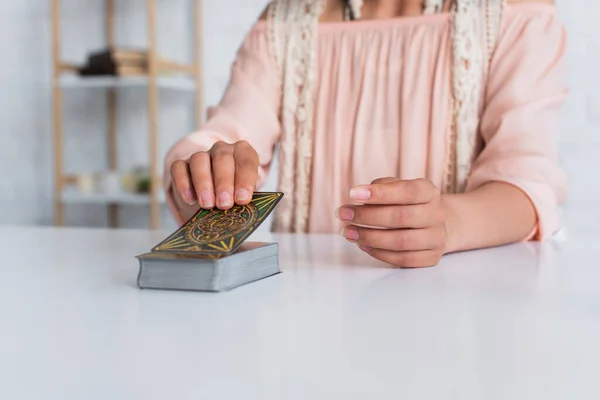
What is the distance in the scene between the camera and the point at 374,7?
1.32 m

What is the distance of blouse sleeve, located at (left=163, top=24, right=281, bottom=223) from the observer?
4.07 ft

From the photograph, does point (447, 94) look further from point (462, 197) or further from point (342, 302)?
point (342, 302)

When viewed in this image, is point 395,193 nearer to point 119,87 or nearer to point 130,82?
point 130,82

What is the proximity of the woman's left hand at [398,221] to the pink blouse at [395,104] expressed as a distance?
321 mm

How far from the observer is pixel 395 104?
48.8 inches

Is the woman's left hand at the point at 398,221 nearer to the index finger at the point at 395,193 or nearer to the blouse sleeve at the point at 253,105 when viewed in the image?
the index finger at the point at 395,193

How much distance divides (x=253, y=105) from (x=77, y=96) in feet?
6.63

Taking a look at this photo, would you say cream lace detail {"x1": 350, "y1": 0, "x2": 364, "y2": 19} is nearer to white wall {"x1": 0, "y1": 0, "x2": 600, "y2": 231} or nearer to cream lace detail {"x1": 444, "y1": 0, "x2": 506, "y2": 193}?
cream lace detail {"x1": 444, "y1": 0, "x2": 506, "y2": 193}

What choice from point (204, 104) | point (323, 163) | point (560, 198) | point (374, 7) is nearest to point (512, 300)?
point (560, 198)

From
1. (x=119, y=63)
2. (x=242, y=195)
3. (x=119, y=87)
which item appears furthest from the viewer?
(x=119, y=87)

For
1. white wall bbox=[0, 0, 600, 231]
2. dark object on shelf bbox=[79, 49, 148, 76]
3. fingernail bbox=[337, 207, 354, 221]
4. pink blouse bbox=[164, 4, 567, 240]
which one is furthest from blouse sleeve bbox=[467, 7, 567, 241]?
dark object on shelf bbox=[79, 49, 148, 76]

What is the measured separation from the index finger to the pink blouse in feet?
1.12

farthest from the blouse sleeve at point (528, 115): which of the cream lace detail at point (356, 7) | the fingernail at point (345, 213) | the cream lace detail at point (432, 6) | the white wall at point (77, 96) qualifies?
the white wall at point (77, 96)

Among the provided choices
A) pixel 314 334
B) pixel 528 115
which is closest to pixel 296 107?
pixel 528 115
